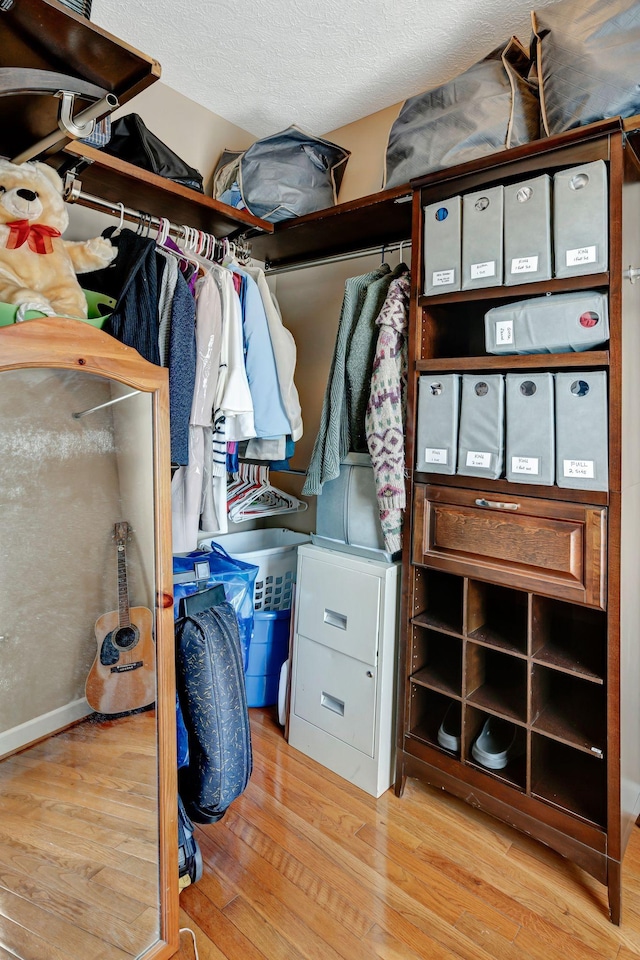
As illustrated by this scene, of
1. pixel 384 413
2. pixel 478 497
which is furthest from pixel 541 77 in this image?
pixel 478 497

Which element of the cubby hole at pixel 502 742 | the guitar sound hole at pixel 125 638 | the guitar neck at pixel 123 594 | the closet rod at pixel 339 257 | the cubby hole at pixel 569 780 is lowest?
the cubby hole at pixel 569 780

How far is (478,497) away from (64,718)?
122 cm

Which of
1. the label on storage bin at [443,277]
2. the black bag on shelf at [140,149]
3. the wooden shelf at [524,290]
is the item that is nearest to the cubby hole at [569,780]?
the wooden shelf at [524,290]

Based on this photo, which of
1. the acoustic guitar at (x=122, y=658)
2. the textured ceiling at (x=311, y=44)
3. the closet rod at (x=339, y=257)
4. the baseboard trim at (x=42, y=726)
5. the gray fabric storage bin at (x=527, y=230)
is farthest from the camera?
the closet rod at (x=339, y=257)

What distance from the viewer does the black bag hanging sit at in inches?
57.1

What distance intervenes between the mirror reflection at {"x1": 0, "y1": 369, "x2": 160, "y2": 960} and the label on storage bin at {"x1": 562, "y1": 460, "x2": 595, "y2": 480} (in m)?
1.07

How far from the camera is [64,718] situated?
1158 mm

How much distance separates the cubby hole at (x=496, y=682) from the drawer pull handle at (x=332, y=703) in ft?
1.58

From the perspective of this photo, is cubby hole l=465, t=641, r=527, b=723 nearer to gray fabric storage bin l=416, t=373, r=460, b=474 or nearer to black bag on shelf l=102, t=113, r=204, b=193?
gray fabric storage bin l=416, t=373, r=460, b=474

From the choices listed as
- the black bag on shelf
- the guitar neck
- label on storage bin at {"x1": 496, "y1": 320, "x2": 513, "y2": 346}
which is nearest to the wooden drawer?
label on storage bin at {"x1": 496, "y1": 320, "x2": 513, "y2": 346}

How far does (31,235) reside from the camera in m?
1.38

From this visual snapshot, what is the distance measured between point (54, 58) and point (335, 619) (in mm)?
1739

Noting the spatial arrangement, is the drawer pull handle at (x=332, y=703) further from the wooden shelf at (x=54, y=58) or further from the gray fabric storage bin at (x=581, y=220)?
the wooden shelf at (x=54, y=58)

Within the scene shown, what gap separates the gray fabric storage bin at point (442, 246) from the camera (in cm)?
157
